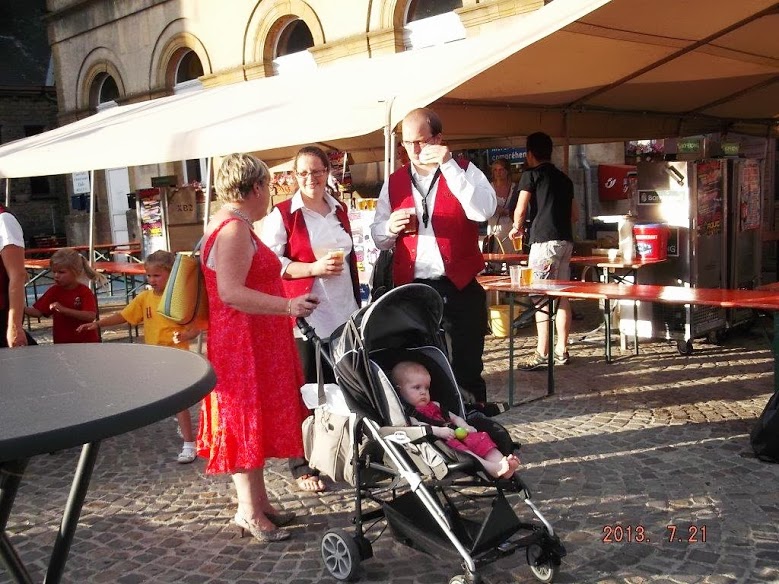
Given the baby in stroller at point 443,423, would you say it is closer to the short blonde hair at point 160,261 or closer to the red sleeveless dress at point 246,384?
the red sleeveless dress at point 246,384

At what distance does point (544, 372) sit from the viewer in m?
6.80

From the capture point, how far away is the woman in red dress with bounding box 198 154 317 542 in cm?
329

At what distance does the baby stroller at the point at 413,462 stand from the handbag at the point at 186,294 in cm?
50

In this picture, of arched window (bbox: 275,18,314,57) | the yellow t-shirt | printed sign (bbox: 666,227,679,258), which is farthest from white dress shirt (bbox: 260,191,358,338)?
arched window (bbox: 275,18,314,57)

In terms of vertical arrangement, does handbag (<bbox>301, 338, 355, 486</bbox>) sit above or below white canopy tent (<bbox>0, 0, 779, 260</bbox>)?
below

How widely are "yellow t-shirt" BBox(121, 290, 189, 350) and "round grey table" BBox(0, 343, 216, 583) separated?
2.31m

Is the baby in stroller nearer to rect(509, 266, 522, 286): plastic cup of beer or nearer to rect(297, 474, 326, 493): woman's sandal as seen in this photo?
rect(297, 474, 326, 493): woman's sandal

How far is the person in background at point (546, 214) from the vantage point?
6.70m

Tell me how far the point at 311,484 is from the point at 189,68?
14.6 meters

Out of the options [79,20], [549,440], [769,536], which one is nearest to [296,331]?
[549,440]

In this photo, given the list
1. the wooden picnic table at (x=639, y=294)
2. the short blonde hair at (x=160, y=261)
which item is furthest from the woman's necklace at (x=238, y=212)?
the wooden picnic table at (x=639, y=294)

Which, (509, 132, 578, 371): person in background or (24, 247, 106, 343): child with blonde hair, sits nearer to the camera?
(24, 247, 106, 343): child with blonde hair

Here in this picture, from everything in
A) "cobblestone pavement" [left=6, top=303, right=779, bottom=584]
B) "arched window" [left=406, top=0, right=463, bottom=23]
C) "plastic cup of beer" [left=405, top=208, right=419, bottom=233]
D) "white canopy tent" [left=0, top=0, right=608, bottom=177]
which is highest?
"arched window" [left=406, top=0, right=463, bottom=23]

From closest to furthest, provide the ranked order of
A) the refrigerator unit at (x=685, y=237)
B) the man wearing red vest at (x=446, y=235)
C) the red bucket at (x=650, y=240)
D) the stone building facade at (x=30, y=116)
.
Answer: the man wearing red vest at (x=446, y=235) < the red bucket at (x=650, y=240) < the refrigerator unit at (x=685, y=237) < the stone building facade at (x=30, y=116)
